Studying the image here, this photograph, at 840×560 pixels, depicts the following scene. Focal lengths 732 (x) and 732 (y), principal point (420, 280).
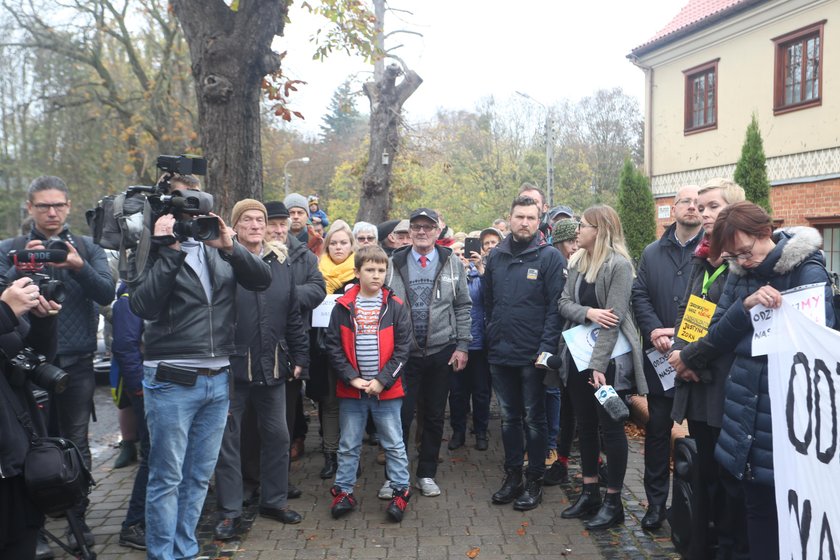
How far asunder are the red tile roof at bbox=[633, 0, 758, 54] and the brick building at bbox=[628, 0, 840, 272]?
37 mm

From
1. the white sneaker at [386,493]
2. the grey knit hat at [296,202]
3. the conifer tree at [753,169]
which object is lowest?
the white sneaker at [386,493]

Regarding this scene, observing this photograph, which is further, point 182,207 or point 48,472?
point 182,207

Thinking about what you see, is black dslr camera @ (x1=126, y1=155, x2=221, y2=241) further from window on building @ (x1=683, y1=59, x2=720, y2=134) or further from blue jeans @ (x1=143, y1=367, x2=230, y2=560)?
window on building @ (x1=683, y1=59, x2=720, y2=134)

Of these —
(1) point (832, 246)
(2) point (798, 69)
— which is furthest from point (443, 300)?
(2) point (798, 69)

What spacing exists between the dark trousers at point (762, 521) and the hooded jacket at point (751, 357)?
10cm

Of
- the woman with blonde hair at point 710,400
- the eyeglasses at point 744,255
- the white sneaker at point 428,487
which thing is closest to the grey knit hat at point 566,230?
the woman with blonde hair at point 710,400

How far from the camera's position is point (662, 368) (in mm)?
4812

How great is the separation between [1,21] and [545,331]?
80.0 ft

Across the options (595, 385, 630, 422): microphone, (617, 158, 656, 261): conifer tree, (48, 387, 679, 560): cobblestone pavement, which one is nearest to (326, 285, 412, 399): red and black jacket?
(48, 387, 679, 560): cobblestone pavement

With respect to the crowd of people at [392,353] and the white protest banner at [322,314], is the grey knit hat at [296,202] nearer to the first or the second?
the crowd of people at [392,353]

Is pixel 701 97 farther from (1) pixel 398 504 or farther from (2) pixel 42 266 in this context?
(2) pixel 42 266

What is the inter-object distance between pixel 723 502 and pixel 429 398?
243 cm

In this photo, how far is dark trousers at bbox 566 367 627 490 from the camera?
4926mm

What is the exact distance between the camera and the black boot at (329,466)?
6227 mm
